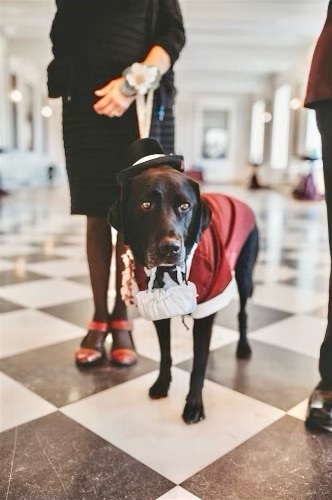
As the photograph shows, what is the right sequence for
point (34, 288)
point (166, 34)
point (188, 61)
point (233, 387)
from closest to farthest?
point (233, 387)
point (166, 34)
point (34, 288)
point (188, 61)

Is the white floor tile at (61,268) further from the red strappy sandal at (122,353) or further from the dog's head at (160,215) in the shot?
the dog's head at (160,215)

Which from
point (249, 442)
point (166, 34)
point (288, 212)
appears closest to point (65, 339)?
point (249, 442)

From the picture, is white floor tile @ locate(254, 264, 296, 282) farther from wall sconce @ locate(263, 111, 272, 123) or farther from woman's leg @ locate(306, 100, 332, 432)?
wall sconce @ locate(263, 111, 272, 123)

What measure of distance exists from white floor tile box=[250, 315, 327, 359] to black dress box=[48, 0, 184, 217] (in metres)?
0.67

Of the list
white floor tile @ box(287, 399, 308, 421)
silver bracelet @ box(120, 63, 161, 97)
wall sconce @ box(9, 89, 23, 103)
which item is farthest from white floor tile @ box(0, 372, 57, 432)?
wall sconce @ box(9, 89, 23, 103)

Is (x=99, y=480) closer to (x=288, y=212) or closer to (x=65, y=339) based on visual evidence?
(x=65, y=339)

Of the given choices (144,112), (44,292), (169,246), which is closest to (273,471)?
(169,246)

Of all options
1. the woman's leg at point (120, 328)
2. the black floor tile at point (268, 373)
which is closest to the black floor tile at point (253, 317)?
the black floor tile at point (268, 373)

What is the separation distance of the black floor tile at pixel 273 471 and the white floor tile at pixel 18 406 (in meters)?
0.40

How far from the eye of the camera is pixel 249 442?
104 centimetres

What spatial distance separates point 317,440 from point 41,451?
21.1 inches

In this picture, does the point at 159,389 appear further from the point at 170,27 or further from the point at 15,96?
the point at 15,96

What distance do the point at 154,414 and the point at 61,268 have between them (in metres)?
1.68

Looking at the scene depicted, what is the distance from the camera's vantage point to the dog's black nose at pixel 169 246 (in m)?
0.93
